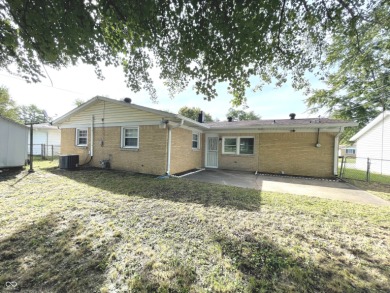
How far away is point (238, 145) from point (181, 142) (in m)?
4.14

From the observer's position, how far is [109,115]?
979cm

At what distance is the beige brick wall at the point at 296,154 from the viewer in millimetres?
9562

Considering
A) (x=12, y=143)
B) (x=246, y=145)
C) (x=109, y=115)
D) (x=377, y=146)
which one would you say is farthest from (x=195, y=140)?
(x=377, y=146)

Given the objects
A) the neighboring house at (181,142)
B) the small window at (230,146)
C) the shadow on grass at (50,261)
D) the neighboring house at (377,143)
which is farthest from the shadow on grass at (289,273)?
the neighboring house at (377,143)

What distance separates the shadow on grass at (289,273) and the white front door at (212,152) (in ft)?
30.7

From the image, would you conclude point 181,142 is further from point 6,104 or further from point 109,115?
point 6,104

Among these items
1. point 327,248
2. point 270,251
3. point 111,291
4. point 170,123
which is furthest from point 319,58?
point 111,291

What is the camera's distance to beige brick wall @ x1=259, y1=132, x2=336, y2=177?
31.4 ft

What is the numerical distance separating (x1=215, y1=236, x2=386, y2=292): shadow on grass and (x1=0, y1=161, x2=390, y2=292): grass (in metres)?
0.01

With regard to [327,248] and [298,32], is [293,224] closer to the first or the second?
[327,248]

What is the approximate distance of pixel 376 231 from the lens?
3.39 meters

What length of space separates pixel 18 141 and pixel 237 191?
474 inches

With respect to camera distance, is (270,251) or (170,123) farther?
(170,123)

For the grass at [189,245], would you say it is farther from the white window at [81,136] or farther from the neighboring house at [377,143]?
the neighboring house at [377,143]
